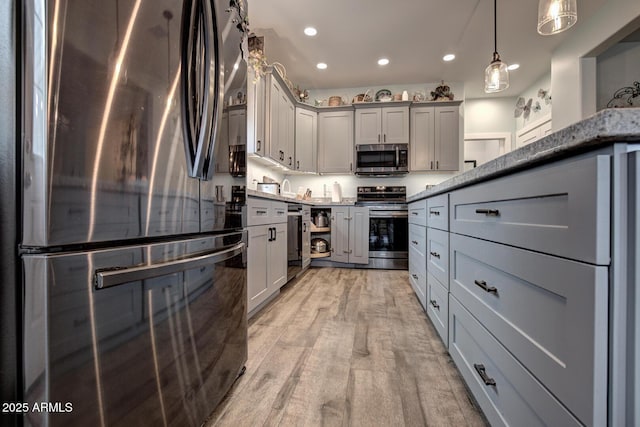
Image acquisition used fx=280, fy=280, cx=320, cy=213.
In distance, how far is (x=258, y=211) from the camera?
2.03 m

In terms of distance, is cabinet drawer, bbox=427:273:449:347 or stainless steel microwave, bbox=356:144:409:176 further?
stainless steel microwave, bbox=356:144:409:176

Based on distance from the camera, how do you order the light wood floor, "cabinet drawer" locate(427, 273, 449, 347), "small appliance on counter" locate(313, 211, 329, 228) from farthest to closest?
"small appliance on counter" locate(313, 211, 329, 228), "cabinet drawer" locate(427, 273, 449, 347), the light wood floor

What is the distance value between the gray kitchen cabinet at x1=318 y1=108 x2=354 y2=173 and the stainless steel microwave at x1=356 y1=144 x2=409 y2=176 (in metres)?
0.17

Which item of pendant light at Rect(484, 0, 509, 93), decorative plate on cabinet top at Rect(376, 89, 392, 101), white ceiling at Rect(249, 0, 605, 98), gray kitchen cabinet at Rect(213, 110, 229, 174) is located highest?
white ceiling at Rect(249, 0, 605, 98)

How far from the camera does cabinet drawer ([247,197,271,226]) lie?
1892 mm

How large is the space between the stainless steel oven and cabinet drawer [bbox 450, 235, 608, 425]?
291 centimetres

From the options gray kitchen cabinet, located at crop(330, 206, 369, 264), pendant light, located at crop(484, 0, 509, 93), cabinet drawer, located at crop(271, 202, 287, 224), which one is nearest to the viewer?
cabinet drawer, located at crop(271, 202, 287, 224)

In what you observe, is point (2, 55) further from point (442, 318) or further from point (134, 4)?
point (442, 318)

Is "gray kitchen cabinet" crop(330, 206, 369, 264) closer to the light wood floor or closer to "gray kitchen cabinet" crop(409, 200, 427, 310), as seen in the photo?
"gray kitchen cabinet" crop(409, 200, 427, 310)

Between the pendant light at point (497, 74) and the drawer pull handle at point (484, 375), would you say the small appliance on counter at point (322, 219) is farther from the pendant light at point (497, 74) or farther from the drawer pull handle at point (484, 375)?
the drawer pull handle at point (484, 375)

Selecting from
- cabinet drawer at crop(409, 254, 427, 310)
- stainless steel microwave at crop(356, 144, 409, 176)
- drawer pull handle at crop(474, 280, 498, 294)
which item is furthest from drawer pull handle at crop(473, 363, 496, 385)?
stainless steel microwave at crop(356, 144, 409, 176)

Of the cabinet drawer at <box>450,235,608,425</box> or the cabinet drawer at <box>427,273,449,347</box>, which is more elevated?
the cabinet drawer at <box>450,235,608,425</box>

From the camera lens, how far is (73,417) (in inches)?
22.5

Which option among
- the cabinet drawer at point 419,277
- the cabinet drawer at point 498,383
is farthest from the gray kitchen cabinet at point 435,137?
the cabinet drawer at point 498,383
